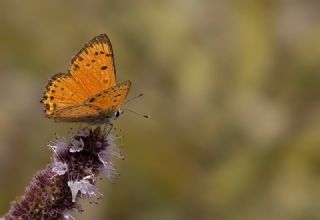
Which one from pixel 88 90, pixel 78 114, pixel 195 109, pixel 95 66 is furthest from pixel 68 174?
pixel 195 109

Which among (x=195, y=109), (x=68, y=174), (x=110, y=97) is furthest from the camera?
(x=195, y=109)

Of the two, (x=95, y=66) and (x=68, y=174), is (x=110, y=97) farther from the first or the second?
(x=68, y=174)

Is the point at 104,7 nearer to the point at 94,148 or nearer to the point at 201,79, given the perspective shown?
the point at 201,79

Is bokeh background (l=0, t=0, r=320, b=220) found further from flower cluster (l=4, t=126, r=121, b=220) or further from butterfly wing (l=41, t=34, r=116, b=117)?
butterfly wing (l=41, t=34, r=116, b=117)

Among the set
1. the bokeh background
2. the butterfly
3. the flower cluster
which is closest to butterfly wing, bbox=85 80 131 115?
the butterfly

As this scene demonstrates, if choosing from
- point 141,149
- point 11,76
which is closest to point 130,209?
point 141,149

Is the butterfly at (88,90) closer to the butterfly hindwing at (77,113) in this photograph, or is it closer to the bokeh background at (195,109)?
the butterfly hindwing at (77,113)

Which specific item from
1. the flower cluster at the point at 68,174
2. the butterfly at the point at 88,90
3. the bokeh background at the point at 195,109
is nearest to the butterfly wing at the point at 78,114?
the butterfly at the point at 88,90
